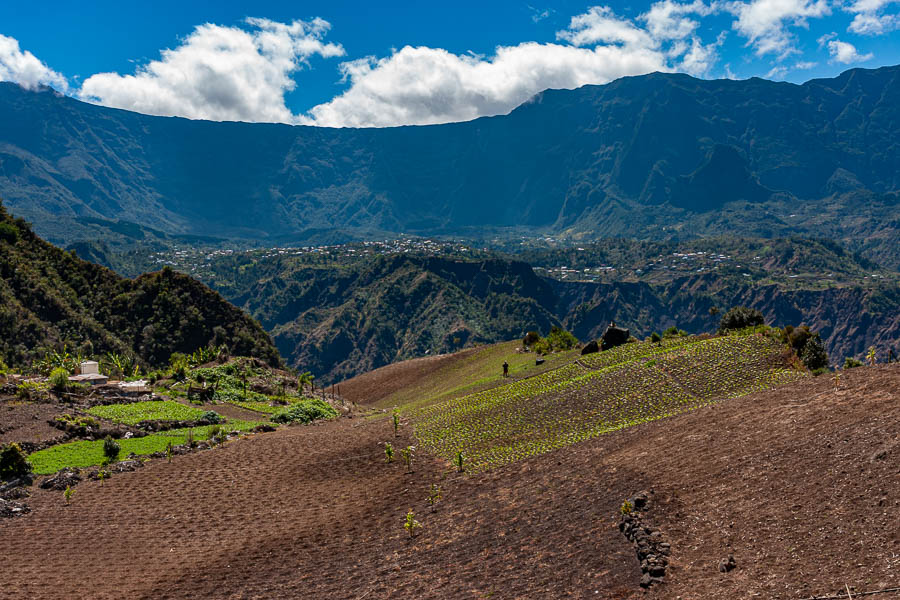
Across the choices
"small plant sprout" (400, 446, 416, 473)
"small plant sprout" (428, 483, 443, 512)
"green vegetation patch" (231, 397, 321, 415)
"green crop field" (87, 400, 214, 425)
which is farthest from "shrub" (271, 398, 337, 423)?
"small plant sprout" (428, 483, 443, 512)

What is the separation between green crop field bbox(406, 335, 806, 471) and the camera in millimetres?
39156

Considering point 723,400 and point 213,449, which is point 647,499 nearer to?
point 723,400

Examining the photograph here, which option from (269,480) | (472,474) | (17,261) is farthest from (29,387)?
(17,261)

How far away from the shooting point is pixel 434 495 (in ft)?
106

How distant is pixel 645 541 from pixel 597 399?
2318 centimetres

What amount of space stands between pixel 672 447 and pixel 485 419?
59.4 ft

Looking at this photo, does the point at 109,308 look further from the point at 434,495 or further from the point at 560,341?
the point at 434,495

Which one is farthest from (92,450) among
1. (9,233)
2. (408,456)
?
(9,233)

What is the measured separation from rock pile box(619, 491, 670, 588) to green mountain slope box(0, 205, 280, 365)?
110 meters

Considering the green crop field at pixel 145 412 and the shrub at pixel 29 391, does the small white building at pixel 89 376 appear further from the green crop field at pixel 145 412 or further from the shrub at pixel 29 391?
the green crop field at pixel 145 412

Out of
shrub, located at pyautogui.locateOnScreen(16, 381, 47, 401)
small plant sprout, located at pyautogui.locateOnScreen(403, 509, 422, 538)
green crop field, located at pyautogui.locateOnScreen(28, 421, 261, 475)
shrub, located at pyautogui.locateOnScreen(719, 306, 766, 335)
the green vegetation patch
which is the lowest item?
small plant sprout, located at pyautogui.locateOnScreen(403, 509, 422, 538)

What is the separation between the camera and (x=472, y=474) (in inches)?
1353

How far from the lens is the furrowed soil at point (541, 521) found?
20.3 metres

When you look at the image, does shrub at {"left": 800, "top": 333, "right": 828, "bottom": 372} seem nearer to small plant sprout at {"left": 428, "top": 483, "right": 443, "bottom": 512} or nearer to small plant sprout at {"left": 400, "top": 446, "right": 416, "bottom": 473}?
small plant sprout at {"left": 428, "top": 483, "right": 443, "bottom": 512}
